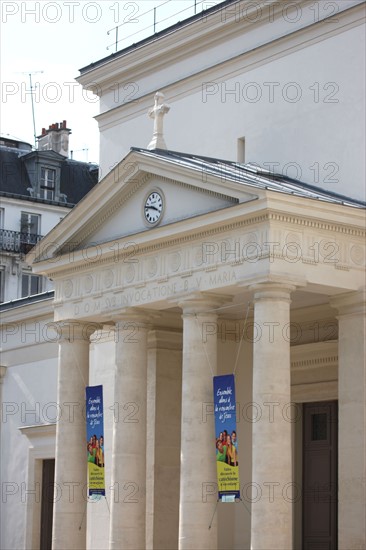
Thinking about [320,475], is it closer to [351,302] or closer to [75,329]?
[351,302]

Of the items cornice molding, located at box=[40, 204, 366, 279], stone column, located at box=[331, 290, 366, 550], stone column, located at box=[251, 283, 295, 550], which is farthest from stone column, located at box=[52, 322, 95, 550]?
stone column, located at box=[331, 290, 366, 550]

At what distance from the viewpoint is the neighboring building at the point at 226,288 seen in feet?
88.3

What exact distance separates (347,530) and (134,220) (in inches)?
336

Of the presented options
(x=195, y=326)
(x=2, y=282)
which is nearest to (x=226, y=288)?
(x=195, y=326)

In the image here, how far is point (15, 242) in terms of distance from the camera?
55.8 m

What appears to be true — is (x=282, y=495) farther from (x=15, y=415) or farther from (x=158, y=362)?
(x=15, y=415)

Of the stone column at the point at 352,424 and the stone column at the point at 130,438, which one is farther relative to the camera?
the stone column at the point at 130,438

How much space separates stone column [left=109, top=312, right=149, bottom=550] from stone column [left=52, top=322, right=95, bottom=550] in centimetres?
185


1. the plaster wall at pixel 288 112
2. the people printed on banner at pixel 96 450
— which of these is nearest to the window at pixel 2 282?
the plaster wall at pixel 288 112

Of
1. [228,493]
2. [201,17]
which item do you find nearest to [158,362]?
[228,493]

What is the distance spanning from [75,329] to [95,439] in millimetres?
2717

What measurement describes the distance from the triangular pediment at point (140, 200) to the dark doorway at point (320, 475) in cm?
665

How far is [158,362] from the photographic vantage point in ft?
109

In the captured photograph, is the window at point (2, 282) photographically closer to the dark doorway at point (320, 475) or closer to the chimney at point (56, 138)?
the chimney at point (56, 138)
